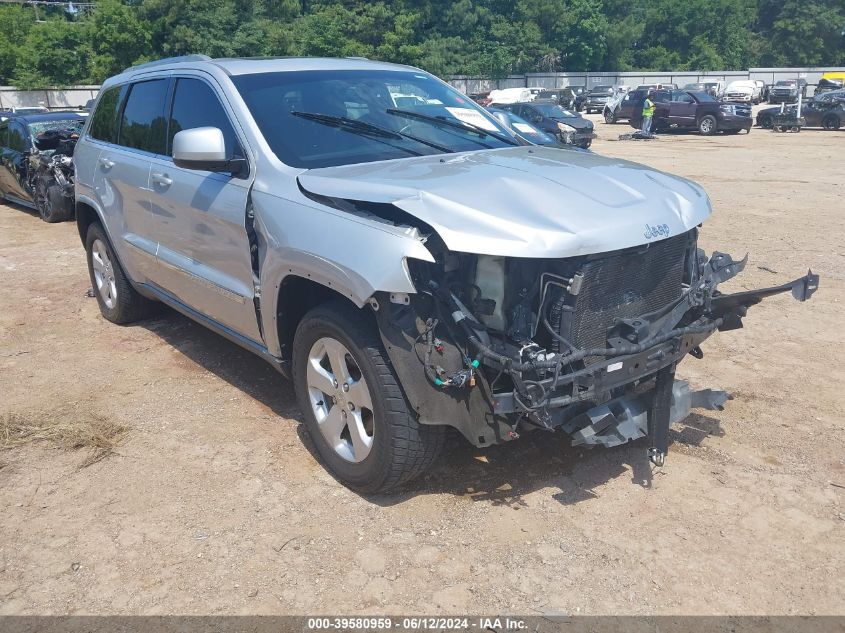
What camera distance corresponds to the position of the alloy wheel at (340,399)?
11.7ft

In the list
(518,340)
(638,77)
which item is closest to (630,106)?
(518,340)

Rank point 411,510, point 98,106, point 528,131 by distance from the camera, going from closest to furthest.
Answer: point 411,510 → point 98,106 → point 528,131

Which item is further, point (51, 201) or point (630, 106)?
point (630, 106)

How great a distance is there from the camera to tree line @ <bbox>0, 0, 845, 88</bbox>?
44.6 meters

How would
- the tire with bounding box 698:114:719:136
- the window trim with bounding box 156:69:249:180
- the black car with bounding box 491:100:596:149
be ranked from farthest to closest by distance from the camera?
the tire with bounding box 698:114:719:136, the black car with bounding box 491:100:596:149, the window trim with bounding box 156:69:249:180

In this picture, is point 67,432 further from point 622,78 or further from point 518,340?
point 622,78

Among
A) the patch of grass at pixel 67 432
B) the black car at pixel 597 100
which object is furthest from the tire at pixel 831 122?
the patch of grass at pixel 67 432

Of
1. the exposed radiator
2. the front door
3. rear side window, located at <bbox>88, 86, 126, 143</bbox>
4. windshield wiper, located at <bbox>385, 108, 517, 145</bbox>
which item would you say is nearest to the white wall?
rear side window, located at <bbox>88, 86, 126, 143</bbox>

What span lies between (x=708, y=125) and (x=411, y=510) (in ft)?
92.3

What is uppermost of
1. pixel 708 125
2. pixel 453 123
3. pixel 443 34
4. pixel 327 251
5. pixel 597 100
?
pixel 443 34

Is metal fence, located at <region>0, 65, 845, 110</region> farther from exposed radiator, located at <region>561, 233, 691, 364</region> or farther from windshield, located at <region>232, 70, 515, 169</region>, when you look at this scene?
exposed radiator, located at <region>561, 233, 691, 364</region>

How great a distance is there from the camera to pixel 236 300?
14.0 feet

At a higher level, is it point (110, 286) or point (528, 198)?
point (528, 198)

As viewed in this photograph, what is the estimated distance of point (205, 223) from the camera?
4355 millimetres
